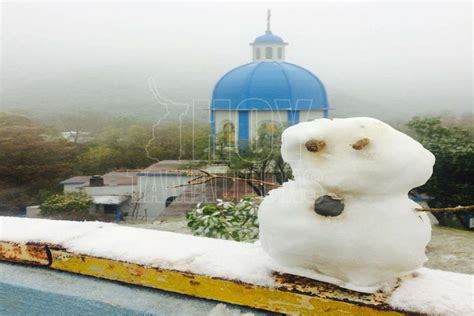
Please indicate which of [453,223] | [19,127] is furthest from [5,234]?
[19,127]

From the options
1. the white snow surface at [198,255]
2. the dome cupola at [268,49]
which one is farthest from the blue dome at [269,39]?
the white snow surface at [198,255]

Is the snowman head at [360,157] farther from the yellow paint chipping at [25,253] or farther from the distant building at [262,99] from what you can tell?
the distant building at [262,99]

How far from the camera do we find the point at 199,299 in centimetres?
91

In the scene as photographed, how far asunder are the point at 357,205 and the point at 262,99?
12.1 meters

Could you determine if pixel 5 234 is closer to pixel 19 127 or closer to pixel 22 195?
pixel 22 195

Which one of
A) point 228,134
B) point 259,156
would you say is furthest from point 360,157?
point 228,134

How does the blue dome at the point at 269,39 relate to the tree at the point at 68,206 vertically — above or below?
above

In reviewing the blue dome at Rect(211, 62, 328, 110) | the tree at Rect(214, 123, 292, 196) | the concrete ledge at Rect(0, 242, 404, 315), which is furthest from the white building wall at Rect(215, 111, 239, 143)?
the concrete ledge at Rect(0, 242, 404, 315)

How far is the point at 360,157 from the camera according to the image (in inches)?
31.0

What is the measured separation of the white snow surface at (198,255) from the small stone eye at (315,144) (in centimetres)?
21

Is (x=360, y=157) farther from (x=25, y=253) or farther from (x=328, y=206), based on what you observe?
(x=25, y=253)

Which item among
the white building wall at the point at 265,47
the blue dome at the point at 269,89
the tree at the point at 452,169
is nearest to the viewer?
the tree at the point at 452,169

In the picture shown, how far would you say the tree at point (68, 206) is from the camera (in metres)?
9.74

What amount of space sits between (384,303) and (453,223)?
28.5 ft
